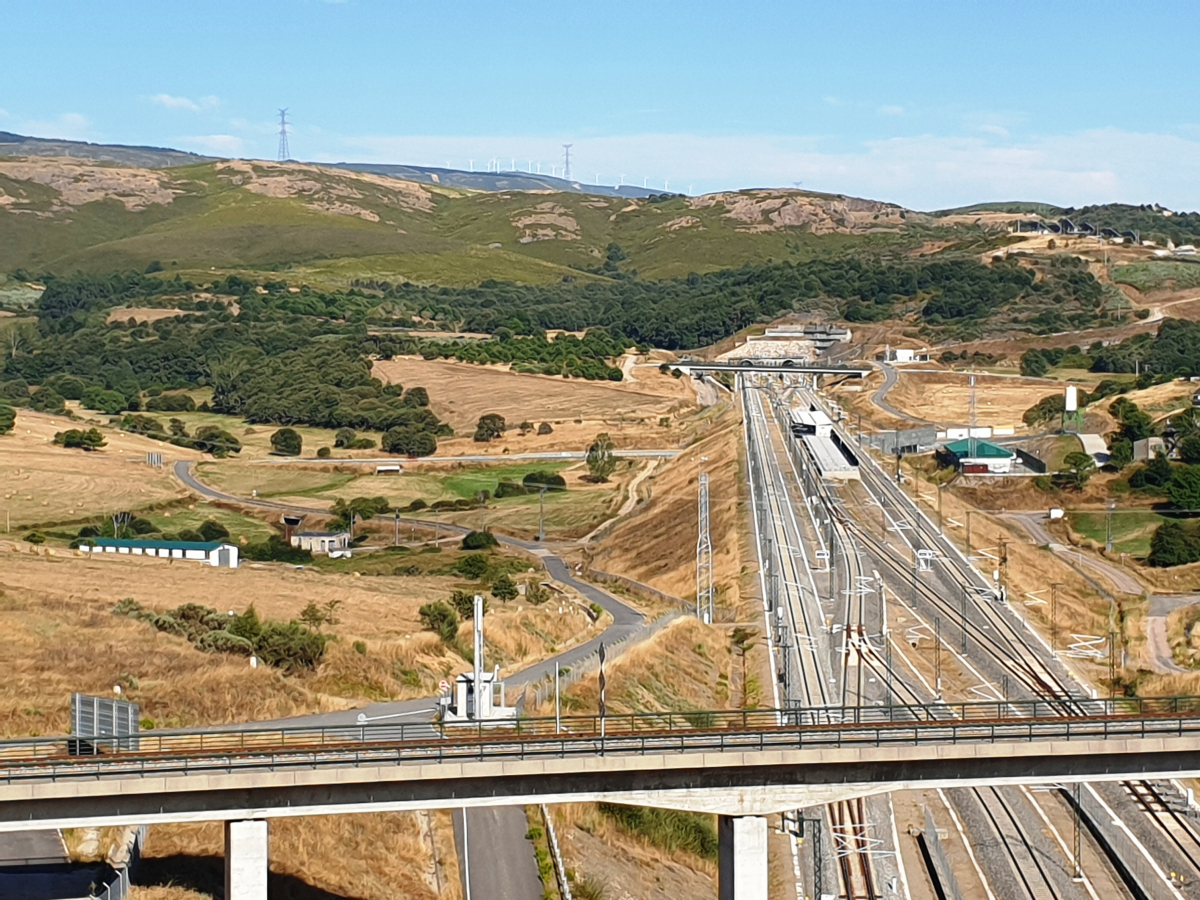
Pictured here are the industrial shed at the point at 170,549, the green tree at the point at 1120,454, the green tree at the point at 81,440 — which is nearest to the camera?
the industrial shed at the point at 170,549

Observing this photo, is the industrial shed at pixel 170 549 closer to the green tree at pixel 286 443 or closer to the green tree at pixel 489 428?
the green tree at pixel 286 443

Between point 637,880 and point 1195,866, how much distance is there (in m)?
17.4

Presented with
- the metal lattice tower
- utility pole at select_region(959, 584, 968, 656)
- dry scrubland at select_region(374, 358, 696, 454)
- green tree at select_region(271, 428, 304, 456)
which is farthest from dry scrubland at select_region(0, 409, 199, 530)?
utility pole at select_region(959, 584, 968, 656)

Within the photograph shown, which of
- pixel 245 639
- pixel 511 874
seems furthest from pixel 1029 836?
pixel 245 639

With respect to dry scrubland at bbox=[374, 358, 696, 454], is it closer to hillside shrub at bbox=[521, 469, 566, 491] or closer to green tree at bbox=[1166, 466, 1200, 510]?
hillside shrub at bbox=[521, 469, 566, 491]

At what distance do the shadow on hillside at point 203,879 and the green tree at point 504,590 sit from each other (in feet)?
121

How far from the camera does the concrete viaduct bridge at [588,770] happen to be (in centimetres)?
3441

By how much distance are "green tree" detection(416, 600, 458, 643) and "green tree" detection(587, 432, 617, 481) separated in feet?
240

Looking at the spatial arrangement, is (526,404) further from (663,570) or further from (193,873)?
(193,873)

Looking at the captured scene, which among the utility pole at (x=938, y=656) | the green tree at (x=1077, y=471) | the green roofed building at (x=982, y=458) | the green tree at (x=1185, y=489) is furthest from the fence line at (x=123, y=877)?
the green roofed building at (x=982, y=458)

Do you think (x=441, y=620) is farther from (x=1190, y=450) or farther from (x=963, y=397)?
(x=963, y=397)

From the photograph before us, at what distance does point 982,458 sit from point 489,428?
5313 centimetres

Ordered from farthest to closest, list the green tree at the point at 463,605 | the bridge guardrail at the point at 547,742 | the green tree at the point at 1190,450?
the green tree at the point at 1190,450 → the green tree at the point at 463,605 → the bridge guardrail at the point at 547,742

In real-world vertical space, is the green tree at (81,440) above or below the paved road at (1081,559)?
below
